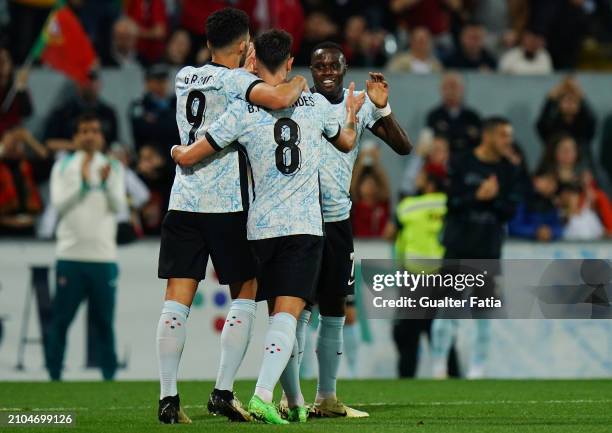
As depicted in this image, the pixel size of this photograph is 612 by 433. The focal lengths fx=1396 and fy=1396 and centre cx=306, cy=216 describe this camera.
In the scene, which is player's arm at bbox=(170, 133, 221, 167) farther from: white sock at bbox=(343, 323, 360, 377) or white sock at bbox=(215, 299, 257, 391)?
white sock at bbox=(343, 323, 360, 377)

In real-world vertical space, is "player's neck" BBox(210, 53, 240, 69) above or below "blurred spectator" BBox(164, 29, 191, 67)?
below

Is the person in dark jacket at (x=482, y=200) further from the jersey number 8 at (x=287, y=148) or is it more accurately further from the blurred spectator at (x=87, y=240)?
the jersey number 8 at (x=287, y=148)

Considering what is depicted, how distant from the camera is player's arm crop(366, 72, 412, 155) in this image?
8570 millimetres

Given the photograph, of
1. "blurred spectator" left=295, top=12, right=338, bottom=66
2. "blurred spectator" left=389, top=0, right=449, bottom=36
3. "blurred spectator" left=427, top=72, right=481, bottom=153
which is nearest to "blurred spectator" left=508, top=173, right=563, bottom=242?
"blurred spectator" left=427, top=72, right=481, bottom=153

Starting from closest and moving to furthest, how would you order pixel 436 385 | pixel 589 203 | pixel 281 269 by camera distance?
pixel 281 269 < pixel 436 385 < pixel 589 203

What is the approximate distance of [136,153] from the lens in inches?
616

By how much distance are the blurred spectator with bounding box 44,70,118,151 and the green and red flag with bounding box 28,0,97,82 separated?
14 cm

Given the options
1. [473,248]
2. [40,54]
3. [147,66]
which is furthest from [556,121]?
[40,54]

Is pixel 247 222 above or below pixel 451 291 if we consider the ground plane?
above

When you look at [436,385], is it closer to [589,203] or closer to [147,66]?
[589,203]

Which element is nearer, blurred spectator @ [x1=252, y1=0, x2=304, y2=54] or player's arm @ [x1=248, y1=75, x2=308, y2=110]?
player's arm @ [x1=248, y1=75, x2=308, y2=110]

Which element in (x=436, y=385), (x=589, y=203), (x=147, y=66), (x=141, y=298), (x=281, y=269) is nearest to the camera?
(x=281, y=269)

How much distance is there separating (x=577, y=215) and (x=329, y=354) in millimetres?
7040

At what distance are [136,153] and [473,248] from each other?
430 cm
